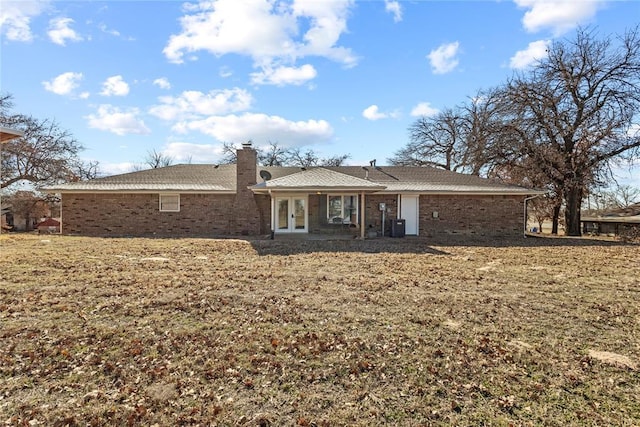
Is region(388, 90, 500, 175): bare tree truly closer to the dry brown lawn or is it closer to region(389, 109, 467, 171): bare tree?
region(389, 109, 467, 171): bare tree

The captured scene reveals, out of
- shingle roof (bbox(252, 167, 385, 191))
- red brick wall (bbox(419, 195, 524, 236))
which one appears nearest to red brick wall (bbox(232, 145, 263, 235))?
shingle roof (bbox(252, 167, 385, 191))

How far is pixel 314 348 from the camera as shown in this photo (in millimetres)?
3893

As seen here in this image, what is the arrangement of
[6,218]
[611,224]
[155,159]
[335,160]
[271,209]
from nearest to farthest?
1. [271,209]
2. [611,224]
3. [6,218]
4. [335,160]
5. [155,159]

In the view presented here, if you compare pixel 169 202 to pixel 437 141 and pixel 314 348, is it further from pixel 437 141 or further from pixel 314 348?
pixel 437 141

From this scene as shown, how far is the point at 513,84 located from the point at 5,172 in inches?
1230

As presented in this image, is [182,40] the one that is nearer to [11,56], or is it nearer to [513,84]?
[11,56]

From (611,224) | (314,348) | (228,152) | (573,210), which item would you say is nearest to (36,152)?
(228,152)

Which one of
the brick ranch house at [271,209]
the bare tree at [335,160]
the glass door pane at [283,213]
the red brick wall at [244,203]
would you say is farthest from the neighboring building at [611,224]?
the bare tree at [335,160]

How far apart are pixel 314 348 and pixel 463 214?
48.1ft

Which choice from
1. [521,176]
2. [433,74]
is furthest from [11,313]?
[521,176]

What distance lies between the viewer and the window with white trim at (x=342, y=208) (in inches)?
653

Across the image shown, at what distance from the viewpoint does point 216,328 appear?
14.6 ft

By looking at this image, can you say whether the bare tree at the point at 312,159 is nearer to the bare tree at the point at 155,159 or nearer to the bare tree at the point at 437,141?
the bare tree at the point at 437,141

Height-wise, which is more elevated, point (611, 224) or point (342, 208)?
point (342, 208)
